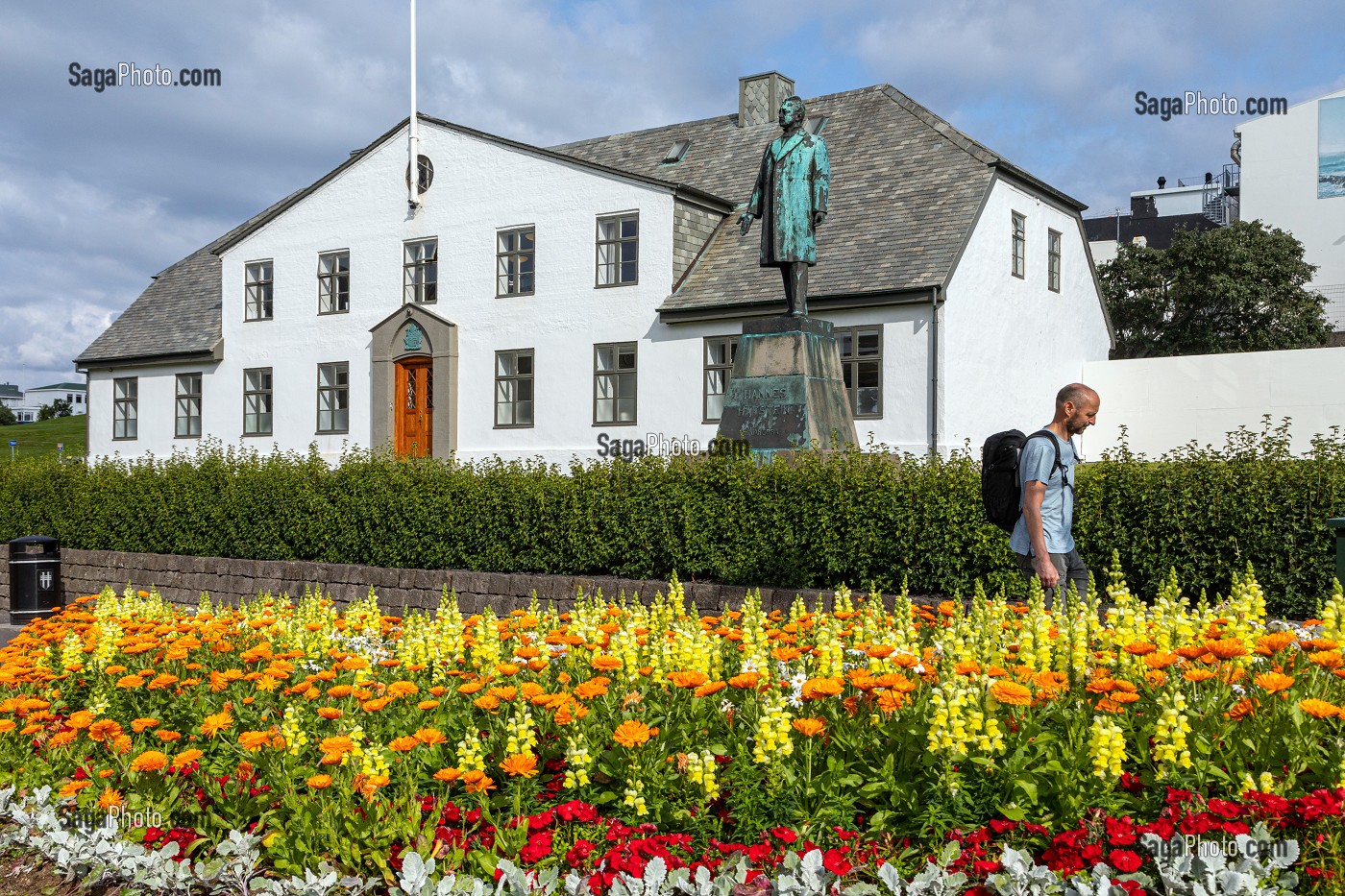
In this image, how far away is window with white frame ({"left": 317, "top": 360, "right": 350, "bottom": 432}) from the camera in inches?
1089

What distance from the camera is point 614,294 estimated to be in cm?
2416

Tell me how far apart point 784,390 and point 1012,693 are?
349 inches

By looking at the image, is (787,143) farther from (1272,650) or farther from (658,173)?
(658,173)

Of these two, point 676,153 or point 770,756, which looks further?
point 676,153

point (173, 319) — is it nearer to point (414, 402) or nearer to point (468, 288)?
point (414, 402)

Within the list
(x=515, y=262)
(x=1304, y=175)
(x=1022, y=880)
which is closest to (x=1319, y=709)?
(x=1022, y=880)

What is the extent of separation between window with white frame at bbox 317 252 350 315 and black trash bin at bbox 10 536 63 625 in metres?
13.5

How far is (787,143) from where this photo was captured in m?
12.8

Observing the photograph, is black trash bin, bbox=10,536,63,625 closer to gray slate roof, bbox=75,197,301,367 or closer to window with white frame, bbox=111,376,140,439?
gray slate roof, bbox=75,197,301,367

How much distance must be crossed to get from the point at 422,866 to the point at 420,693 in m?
1.62

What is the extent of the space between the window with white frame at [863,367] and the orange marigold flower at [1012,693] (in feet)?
58.5

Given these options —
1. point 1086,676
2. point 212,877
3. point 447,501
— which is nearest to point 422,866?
point 212,877

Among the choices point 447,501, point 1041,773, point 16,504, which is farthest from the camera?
point 16,504

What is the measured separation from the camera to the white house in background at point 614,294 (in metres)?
21.3
